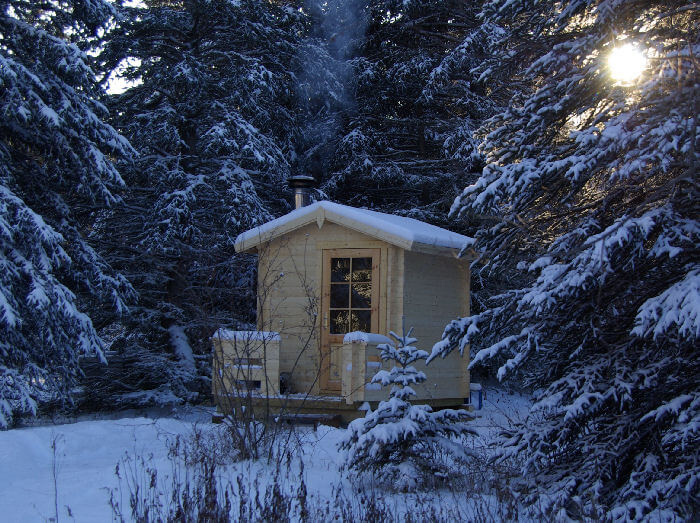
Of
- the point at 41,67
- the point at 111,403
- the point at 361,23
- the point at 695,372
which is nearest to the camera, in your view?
the point at 695,372

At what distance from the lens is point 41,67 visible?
426 inches

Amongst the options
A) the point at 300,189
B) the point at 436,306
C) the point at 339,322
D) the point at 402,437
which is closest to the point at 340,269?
the point at 339,322

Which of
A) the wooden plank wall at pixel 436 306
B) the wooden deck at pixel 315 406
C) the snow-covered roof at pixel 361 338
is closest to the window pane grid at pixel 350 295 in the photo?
the wooden plank wall at pixel 436 306

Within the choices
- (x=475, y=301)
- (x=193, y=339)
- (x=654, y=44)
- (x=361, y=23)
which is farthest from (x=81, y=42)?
(x=654, y=44)

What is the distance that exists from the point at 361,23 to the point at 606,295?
51.4 ft

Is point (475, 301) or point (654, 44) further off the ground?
point (654, 44)

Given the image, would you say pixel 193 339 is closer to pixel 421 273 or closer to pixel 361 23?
pixel 421 273

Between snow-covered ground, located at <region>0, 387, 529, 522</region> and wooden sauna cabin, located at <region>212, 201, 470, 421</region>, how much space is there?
1227 millimetres

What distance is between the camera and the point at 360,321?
1117 centimetres

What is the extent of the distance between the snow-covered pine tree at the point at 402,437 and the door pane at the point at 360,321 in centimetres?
492

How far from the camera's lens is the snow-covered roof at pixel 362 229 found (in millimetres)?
10344

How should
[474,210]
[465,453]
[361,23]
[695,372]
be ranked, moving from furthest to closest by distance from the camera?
1. [361,23]
2. [474,210]
3. [465,453]
4. [695,372]

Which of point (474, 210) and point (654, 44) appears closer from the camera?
point (654, 44)

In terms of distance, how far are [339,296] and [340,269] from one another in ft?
1.39
